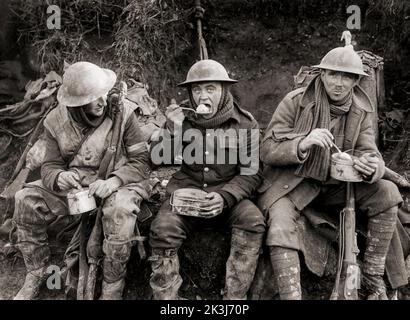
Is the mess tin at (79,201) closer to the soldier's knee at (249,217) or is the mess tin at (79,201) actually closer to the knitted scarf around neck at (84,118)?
the knitted scarf around neck at (84,118)

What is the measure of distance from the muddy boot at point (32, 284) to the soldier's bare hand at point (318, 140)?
231 cm

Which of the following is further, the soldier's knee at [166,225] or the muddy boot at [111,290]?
the muddy boot at [111,290]

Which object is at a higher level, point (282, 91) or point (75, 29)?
point (75, 29)

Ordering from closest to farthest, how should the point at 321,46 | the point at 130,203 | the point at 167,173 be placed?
the point at 130,203 < the point at 167,173 < the point at 321,46

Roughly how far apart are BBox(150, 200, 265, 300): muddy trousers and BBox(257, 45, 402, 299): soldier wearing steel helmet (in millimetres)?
146

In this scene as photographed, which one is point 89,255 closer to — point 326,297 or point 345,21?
point 326,297

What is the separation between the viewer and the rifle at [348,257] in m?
4.55

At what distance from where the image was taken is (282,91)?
7.42 metres

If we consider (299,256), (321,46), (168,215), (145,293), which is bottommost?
(145,293)

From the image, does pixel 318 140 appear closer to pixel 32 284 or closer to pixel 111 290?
pixel 111 290

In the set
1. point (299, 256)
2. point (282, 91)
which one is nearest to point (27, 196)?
point (299, 256)

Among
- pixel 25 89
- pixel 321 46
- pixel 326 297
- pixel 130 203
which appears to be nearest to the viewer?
pixel 130 203

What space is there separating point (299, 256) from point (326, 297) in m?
0.45

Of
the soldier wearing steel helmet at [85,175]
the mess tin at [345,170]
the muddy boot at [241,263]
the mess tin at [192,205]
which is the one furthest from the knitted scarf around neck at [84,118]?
the mess tin at [345,170]
